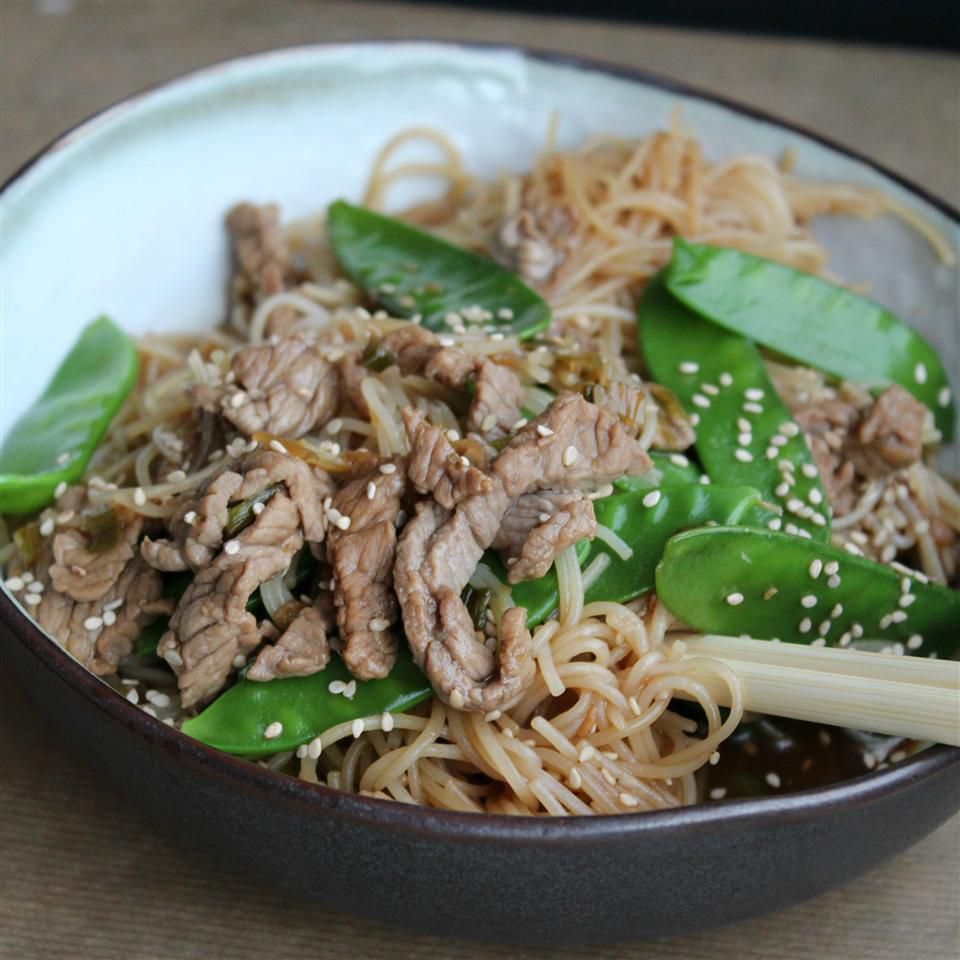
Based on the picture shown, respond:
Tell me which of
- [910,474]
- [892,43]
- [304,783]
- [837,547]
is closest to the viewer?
[304,783]

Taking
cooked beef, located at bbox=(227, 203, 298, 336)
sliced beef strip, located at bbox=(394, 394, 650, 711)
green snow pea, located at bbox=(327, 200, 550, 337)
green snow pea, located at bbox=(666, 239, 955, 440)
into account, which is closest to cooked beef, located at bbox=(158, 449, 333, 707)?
sliced beef strip, located at bbox=(394, 394, 650, 711)

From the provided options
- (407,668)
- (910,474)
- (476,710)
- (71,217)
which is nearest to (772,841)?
(476,710)

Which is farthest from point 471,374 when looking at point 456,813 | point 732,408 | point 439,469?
point 456,813

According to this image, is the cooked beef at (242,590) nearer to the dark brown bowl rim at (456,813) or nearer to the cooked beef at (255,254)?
the dark brown bowl rim at (456,813)

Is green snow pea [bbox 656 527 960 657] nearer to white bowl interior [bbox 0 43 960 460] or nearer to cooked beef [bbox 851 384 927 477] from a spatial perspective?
cooked beef [bbox 851 384 927 477]

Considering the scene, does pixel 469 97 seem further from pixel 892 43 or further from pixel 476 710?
pixel 892 43

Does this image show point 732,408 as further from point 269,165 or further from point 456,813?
point 269,165

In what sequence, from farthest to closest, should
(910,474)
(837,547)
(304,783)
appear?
(910,474) < (837,547) < (304,783)

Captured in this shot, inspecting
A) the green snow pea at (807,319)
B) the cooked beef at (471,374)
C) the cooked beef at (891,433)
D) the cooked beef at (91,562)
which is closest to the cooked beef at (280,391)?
the cooked beef at (471,374)
